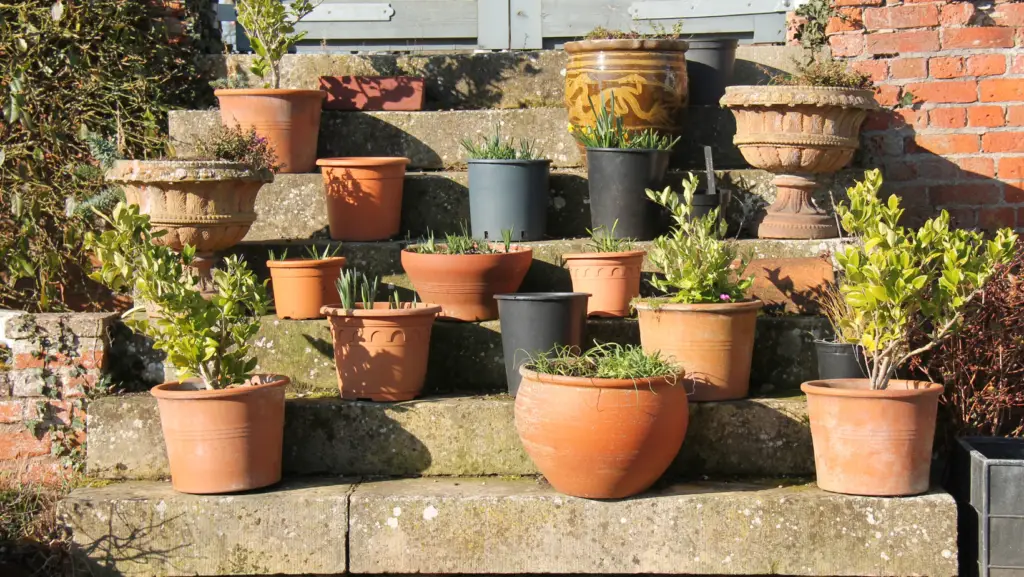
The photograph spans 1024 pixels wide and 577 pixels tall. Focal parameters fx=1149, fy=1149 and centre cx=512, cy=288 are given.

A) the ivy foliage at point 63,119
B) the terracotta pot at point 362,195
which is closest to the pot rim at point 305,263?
the terracotta pot at point 362,195

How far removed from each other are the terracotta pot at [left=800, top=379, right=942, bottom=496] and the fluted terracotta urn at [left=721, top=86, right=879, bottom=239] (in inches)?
45.9

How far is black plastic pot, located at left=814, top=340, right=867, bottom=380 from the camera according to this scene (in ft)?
12.4

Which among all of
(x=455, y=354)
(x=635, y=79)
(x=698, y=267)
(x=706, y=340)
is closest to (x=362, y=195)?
(x=455, y=354)

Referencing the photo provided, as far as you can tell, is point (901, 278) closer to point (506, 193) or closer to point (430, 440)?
point (430, 440)

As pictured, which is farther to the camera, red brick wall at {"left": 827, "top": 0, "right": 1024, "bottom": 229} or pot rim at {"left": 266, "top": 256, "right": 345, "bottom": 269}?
red brick wall at {"left": 827, "top": 0, "right": 1024, "bottom": 229}

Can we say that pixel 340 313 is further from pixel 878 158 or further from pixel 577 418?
pixel 878 158

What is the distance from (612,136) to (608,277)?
738 millimetres

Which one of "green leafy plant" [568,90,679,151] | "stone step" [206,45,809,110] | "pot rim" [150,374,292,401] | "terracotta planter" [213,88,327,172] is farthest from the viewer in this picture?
"stone step" [206,45,809,110]

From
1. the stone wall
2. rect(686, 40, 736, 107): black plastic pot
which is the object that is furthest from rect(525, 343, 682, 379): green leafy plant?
rect(686, 40, 736, 107): black plastic pot

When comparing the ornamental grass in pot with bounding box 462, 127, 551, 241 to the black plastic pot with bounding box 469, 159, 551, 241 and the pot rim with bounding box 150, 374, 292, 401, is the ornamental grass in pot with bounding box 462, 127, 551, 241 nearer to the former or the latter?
the black plastic pot with bounding box 469, 159, 551, 241

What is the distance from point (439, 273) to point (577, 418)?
0.99 metres

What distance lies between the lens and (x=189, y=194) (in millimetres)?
4125

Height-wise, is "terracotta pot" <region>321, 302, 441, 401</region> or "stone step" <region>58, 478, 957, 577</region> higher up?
"terracotta pot" <region>321, 302, 441, 401</region>

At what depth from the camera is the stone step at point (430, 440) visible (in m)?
3.77
